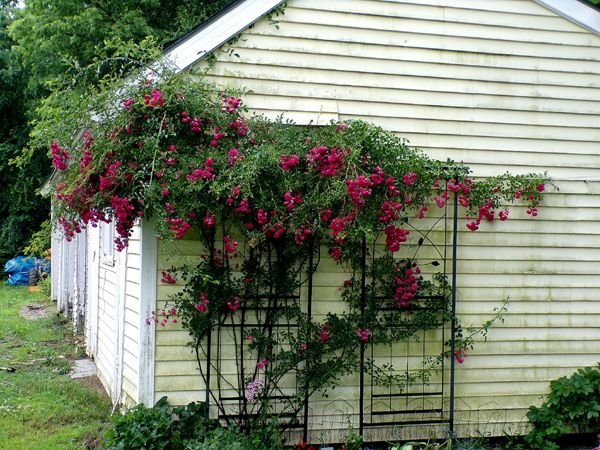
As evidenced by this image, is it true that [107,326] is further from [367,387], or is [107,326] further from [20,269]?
[20,269]

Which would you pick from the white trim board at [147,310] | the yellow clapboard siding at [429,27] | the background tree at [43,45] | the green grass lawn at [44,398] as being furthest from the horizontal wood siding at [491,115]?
the background tree at [43,45]

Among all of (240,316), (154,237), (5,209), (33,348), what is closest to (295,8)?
(154,237)

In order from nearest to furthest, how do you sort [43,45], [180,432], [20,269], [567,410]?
[180,432]
[567,410]
[43,45]
[20,269]

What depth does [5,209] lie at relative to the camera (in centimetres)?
2109

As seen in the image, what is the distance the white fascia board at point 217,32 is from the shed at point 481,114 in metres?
0.02

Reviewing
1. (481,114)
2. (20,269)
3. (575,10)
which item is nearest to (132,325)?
(481,114)

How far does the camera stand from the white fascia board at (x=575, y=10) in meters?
6.14

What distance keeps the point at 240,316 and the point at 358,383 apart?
1.21 m

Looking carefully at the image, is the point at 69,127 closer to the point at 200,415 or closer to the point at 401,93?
the point at 200,415

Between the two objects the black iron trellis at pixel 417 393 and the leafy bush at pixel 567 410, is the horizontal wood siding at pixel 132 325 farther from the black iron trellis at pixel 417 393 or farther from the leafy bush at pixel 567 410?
the leafy bush at pixel 567 410

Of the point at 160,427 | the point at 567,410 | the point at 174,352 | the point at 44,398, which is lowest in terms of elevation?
the point at 44,398

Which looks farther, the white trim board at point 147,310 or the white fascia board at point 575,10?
the white fascia board at point 575,10

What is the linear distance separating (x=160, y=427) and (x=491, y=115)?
401cm

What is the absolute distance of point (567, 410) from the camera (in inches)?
231
